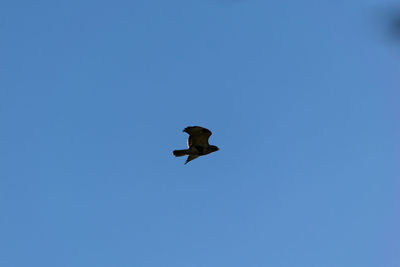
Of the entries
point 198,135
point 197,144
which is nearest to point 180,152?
point 197,144

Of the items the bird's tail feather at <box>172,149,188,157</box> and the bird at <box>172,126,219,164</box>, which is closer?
the bird at <box>172,126,219,164</box>

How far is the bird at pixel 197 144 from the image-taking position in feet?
94.0

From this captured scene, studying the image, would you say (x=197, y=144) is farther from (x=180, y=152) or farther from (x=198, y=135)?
(x=180, y=152)

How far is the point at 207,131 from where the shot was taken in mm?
28828

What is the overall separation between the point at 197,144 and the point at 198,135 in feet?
1.68

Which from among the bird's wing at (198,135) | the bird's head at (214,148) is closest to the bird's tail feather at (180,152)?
the bird's wing at (198,135)

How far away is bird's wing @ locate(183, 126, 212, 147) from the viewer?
28534mm

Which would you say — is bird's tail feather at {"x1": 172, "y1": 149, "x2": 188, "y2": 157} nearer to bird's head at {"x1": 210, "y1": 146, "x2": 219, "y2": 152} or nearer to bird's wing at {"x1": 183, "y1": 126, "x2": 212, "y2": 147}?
bird's wing at {"x1": 183, "y1": 126, "x2": 212, "y2": 147}

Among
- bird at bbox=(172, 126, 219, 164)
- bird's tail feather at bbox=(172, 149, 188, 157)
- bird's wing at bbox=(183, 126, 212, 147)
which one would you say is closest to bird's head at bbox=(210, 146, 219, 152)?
bird at bbox=(172, 126, 219, 164)

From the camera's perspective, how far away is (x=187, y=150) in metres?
29.2

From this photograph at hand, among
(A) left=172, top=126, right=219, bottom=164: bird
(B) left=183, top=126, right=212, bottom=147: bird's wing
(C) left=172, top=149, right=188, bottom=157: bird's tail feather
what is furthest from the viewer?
(C) left=172, top=149, right=188, bottom=157: bird's tail feather

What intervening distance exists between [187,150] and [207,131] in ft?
3.92

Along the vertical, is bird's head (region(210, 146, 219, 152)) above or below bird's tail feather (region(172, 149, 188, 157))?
above

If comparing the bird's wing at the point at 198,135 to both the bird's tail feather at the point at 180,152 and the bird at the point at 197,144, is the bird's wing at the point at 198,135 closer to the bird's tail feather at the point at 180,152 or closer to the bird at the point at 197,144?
the bird at the point at 197,144
